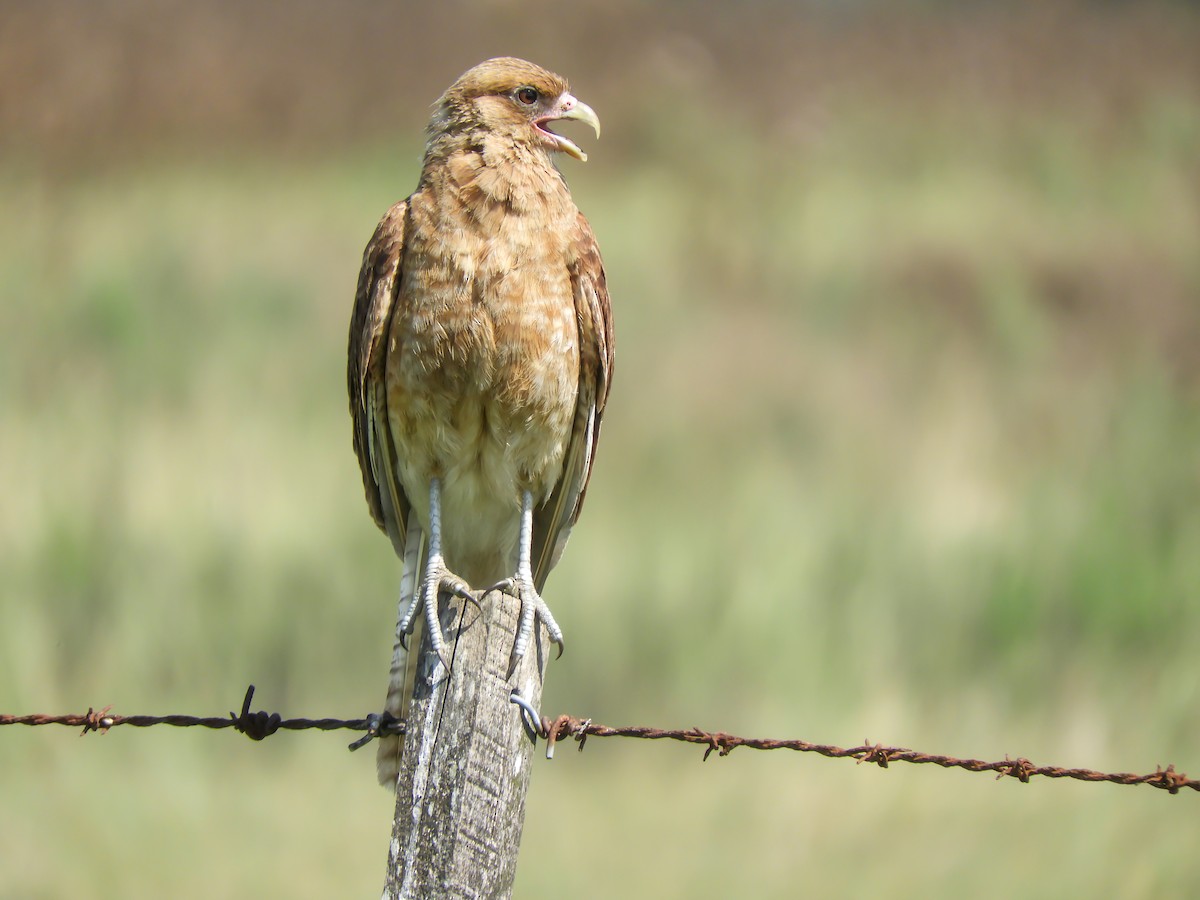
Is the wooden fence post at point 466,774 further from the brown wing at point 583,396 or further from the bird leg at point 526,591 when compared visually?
the brown wing at point 583,396

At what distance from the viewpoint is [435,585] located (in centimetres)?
381

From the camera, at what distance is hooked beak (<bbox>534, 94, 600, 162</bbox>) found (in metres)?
4.49

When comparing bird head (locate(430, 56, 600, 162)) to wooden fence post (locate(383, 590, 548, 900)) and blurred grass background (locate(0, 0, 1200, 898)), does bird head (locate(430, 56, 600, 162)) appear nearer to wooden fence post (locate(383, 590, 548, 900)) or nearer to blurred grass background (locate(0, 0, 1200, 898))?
wooden fence post (locate(383, 590, 548, 900))

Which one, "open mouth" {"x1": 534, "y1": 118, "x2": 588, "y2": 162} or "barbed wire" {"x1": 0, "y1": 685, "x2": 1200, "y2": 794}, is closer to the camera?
"barbed wire" {"x1": 0, "y1": 685, "x2": 1200, "y2": 794}

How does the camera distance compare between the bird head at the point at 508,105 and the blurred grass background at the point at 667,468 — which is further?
the blurred grass background at the point at 667,468

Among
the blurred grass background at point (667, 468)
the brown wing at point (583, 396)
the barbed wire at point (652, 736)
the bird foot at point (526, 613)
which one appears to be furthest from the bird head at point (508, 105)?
the blurred grass background at point (667, 468)

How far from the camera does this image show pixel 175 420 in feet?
26.2

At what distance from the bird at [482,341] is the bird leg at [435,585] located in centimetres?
1

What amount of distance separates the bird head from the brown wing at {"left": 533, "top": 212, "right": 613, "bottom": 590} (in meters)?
0.31

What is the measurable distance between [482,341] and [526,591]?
76 centimetres

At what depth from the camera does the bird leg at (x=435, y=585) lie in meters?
2.84

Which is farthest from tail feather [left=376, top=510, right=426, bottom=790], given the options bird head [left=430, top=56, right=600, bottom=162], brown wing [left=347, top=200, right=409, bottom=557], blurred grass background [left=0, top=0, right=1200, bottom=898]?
blurred grass background [left=0, top=0, right=1200, bottom=898]

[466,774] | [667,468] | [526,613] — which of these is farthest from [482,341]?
[667,468]

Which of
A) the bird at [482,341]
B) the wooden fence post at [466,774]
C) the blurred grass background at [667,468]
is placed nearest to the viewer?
the wooden fence post at [466,774]
